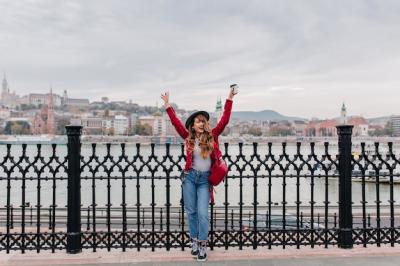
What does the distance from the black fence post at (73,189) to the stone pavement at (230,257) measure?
18 centimetres

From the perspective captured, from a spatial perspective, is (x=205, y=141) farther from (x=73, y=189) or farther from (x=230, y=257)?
(x=73, y=189)

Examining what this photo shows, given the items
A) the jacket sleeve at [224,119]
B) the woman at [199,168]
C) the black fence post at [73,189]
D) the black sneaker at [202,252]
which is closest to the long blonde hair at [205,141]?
the woman at [199,168]

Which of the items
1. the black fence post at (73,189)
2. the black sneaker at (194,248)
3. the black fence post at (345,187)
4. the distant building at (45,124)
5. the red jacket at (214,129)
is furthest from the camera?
A: the distant building at (45,124)

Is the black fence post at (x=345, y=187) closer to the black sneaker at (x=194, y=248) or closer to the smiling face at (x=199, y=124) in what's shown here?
the smiling face at (x=199, y=124)

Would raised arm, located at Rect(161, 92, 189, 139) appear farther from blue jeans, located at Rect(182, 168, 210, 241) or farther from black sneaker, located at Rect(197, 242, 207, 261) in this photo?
black sneaker, located at Rect(197, 242, 207, 261)

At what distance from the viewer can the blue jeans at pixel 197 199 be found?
5.13m

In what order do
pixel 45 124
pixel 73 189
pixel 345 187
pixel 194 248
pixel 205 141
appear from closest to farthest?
pixel 205 141 → pixel 194 248 → pixel 73 189 → pixel 345 187 → pixel 45 124

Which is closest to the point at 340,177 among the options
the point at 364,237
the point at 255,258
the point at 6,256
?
the point at 364,237

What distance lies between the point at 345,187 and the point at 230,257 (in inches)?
78.3

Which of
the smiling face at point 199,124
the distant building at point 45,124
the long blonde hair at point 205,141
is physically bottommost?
the long blonde hair at point 205,141

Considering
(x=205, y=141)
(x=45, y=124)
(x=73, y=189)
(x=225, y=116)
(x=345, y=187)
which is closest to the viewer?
(x=205, y=141)

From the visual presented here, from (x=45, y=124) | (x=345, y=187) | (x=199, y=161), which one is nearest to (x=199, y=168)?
(x=199, y=161)

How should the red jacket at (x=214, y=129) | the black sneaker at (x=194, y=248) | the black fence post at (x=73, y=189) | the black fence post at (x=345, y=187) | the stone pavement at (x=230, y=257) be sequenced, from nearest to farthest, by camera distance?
the stone pavement at (x=230, y=257), the red jacket at (x=214, y=129), the black sneaker at (x=194, y=248), the black fence post at (x=73, y=189), the black fence post at (x=345, y=187)

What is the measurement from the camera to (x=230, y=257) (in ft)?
17.4
